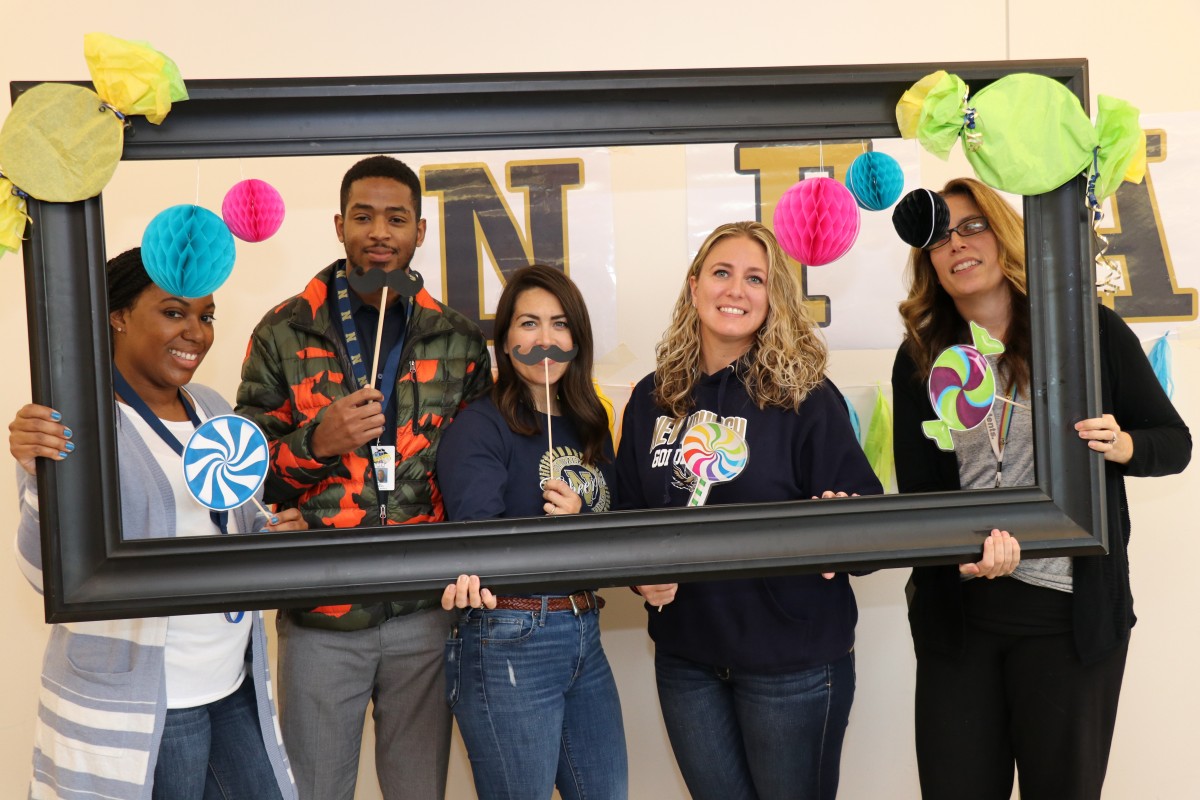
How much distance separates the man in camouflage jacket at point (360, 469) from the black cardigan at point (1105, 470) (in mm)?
808

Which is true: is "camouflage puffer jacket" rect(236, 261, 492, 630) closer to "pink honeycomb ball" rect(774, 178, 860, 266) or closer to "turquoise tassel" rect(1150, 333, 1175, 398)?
"pink honeycomb ball" rect(774, 178, 860, 266)

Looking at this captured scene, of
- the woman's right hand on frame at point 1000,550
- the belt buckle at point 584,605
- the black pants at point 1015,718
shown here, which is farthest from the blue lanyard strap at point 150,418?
the black pants at point 1015,718

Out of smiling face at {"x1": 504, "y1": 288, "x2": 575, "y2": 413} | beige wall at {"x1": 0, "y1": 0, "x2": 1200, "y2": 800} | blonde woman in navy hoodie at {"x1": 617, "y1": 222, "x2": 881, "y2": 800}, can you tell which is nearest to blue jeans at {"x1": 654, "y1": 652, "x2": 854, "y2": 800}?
blonde woman in navy hoodie at {"x1": 617, "y1": 222, "x2": 881, "y2": 800}

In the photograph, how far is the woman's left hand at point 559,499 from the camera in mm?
1563

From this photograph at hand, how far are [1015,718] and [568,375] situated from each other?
1.01 metres

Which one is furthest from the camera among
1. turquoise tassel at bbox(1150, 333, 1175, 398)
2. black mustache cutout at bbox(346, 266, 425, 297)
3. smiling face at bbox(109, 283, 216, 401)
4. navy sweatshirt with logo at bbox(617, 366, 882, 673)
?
turquoise tassel at bbox(1150, 333, 1175, 398)

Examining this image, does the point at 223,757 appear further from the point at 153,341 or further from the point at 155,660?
the point at 153,341

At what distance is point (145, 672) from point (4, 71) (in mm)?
1709

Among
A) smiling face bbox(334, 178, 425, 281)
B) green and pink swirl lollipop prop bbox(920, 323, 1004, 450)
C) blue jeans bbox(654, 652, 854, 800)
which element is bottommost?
blue jeans bbox(654, 652, 854, 800)

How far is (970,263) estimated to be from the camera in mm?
1694

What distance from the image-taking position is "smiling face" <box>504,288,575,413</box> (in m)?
1.73

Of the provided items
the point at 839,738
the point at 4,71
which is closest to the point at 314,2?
the point at 4,71

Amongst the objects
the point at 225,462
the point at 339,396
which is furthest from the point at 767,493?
the point at 225,462

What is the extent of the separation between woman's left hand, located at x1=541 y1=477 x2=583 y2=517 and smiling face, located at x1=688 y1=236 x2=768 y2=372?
1.32ft
